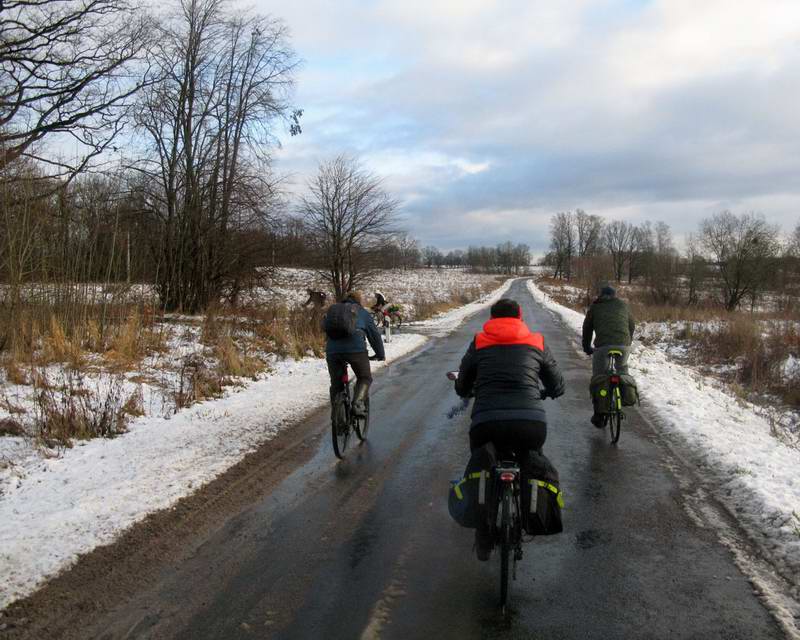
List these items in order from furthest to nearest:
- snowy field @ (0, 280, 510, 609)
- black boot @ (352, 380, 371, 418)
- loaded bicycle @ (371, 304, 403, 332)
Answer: loaded bicycle @ (371, 304, 403, 332)
black boot @ (352, 380, 371, 418)
snowy field @ (0, 280, 510, 609)

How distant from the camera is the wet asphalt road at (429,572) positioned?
320 centimetres

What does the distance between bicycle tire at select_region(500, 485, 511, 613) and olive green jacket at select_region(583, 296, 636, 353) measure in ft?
14.6

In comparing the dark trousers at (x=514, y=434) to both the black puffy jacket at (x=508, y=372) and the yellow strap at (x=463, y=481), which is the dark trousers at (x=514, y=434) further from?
the yellow strap at (x=463, y=481)

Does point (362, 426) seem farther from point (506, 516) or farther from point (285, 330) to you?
point (285, 330)

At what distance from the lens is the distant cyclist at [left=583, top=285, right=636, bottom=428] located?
7.38 metres

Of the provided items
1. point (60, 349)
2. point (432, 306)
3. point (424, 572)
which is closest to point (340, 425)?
point (424, 572)

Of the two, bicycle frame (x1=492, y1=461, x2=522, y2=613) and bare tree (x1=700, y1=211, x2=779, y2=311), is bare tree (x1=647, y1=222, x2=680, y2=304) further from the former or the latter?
bicycle frame (x1=492, y1=461, x2=522, y2=613)

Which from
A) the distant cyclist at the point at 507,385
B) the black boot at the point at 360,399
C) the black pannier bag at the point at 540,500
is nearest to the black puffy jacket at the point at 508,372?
the distant cyclist at the point at 507,385

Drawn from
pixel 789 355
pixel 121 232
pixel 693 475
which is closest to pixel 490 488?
pixel 693 475

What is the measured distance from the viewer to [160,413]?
27.4 ft

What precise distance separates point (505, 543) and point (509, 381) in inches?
38.5

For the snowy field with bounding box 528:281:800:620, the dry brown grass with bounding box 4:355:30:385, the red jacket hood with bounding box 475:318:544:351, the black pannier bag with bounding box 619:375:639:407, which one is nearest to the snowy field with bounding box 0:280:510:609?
the dry brown grass with bounding box 4:355:30:385

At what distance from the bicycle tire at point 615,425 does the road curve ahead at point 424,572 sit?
836mm

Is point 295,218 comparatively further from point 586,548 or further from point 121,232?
point 586,548
